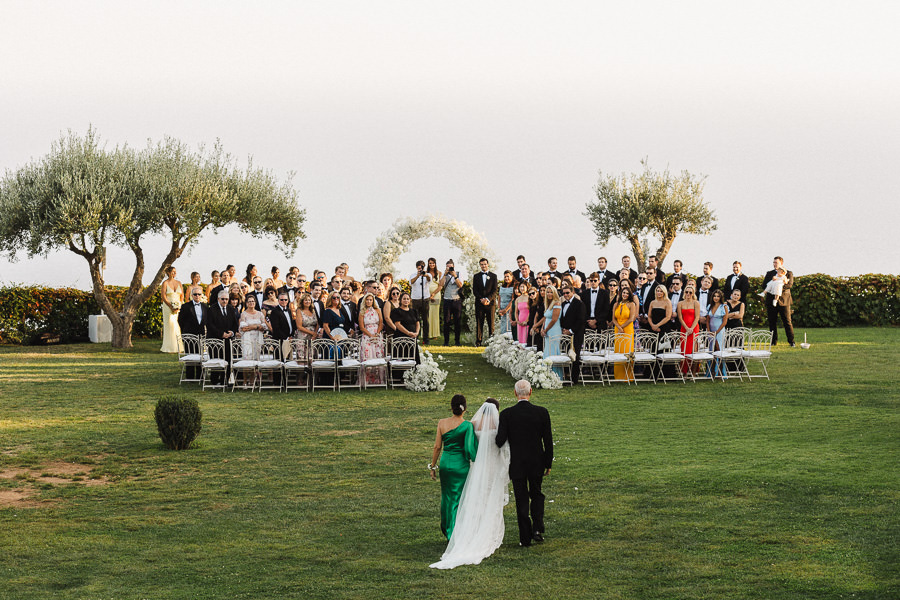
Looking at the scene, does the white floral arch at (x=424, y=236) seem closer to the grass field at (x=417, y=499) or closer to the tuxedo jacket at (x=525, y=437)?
the grass field at (x=417, y=499)

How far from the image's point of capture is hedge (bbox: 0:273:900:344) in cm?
2897

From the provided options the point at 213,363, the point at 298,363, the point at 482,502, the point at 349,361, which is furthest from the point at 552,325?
the point at 482,502

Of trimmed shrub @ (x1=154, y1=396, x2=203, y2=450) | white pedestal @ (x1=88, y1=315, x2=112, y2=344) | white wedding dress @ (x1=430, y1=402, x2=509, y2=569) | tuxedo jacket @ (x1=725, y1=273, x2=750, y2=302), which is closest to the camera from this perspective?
white wedding dress @ (x1=430, y1=402, x2=509, y2=569)

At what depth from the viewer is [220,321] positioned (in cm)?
1828

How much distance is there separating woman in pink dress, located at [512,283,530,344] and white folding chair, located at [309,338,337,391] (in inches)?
178

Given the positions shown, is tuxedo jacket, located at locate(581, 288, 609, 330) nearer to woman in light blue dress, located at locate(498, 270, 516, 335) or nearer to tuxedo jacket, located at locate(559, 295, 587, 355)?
tuxedo jacket, located at locate(559, 295, 587, 355)

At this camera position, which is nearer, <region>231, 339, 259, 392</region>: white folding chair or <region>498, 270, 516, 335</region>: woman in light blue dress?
<region>231, 339, 259, 392</region>: white folding chair

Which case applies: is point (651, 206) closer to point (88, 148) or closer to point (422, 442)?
point (88, 148)

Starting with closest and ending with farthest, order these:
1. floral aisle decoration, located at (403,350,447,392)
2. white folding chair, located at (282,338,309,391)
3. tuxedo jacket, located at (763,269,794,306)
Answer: floral aisle decoration, located at (403,350,447,392)
white folding chair, located at (282,338,309,391)
tuxedo jacket, located at (763,269,794,306)

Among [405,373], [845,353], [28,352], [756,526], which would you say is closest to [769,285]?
[845,353]

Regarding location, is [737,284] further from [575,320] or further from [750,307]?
[750,307]

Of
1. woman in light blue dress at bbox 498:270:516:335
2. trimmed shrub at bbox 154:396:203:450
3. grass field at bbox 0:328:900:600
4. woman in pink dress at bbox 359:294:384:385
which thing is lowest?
grass field at bbox 0:328:900:600

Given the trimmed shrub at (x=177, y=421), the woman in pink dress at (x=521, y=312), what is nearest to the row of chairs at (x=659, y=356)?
the woman in pink dress at (x=521, y=312)

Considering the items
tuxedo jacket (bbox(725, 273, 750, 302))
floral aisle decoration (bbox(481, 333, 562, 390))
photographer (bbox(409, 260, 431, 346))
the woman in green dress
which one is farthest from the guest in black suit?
the woman in green dress
